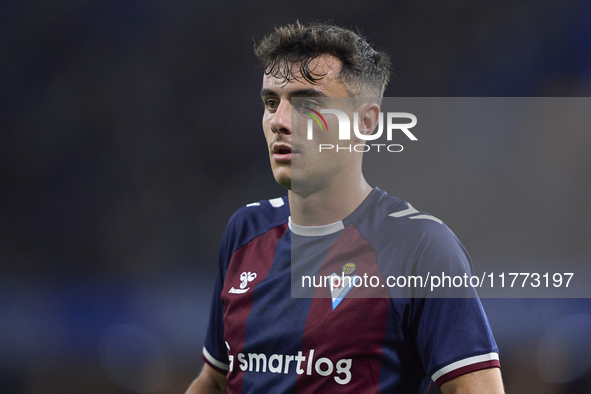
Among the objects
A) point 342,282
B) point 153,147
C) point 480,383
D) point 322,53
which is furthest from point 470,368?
point 153,147

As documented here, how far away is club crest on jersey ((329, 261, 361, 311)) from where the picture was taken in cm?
154

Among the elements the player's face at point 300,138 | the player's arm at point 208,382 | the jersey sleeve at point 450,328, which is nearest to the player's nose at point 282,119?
the player's face at point 300,138

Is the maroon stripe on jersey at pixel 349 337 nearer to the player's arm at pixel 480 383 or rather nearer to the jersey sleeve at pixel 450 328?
the jersey sleeve at pixel 450 328

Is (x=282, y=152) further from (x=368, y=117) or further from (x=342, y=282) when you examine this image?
(x=342, y=282)

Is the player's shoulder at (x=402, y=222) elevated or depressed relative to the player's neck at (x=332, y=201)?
depressed

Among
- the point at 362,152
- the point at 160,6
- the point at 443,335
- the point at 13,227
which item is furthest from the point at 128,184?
the point at 443,335

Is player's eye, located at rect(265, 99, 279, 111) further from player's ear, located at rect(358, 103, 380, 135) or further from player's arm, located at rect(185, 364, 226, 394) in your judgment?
player's arm, located at rect(185, 364, 226, 394)

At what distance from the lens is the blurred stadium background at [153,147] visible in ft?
14.6

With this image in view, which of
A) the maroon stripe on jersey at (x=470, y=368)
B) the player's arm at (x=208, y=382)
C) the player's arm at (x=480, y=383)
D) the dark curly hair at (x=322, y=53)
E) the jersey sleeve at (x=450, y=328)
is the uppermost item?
the dark curly hair at (x=322, y=53)

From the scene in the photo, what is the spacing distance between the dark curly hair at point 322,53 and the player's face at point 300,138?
2 centimetres

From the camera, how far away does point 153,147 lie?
5520 millimetres

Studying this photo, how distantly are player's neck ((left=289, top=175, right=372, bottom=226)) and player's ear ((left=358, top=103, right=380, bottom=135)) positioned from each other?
0.16 meters

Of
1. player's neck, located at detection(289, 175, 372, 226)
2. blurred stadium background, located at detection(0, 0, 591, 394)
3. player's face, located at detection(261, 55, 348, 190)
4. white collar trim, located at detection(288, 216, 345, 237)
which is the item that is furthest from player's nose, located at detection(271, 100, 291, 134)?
blurred stadium background, located at detection(0, 0, 591, 394)

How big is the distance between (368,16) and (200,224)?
108 inches
